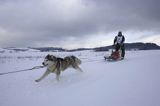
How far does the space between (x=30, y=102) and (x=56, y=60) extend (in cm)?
180

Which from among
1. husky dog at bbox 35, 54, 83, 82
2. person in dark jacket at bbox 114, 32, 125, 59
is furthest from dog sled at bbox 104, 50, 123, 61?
husky dog at bbox 35, 54, 83, 82

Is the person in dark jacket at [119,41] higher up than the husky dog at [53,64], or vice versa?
the person in dark jacket at [119,41]

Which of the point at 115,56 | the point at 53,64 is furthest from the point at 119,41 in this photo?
the point at 53,64

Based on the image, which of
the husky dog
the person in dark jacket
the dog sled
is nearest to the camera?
the husky dog

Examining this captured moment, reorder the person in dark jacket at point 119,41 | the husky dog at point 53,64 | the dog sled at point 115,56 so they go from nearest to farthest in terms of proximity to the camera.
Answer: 1. the husky dog at point 53,64
2. the dog sled at point 115,56
3. the person in dark jacket at point 119,41

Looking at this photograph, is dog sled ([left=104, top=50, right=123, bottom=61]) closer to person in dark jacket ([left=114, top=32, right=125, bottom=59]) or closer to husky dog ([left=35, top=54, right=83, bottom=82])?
person in dark jacket ([left=114, top=32, right=125, bottom=59])

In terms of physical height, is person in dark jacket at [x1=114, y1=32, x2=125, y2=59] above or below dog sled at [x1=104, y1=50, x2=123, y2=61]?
above

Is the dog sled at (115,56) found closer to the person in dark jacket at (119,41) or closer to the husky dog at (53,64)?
the person in dark jacket at (119,41)

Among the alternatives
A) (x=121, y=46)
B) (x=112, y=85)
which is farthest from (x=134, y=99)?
(x=121, y=46)

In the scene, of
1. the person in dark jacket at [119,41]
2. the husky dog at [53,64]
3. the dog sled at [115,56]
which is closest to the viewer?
the husky dog at [53,64]

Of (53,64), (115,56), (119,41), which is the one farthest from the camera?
(119,41)

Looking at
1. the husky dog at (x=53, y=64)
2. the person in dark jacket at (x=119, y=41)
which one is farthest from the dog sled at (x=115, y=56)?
the husky dog at (x=53, y=64)

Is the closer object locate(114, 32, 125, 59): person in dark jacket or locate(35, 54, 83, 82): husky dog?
locate(35, 54, 83, 82): husky dog

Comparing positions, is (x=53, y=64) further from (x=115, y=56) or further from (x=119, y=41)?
(x=119, y=41)
